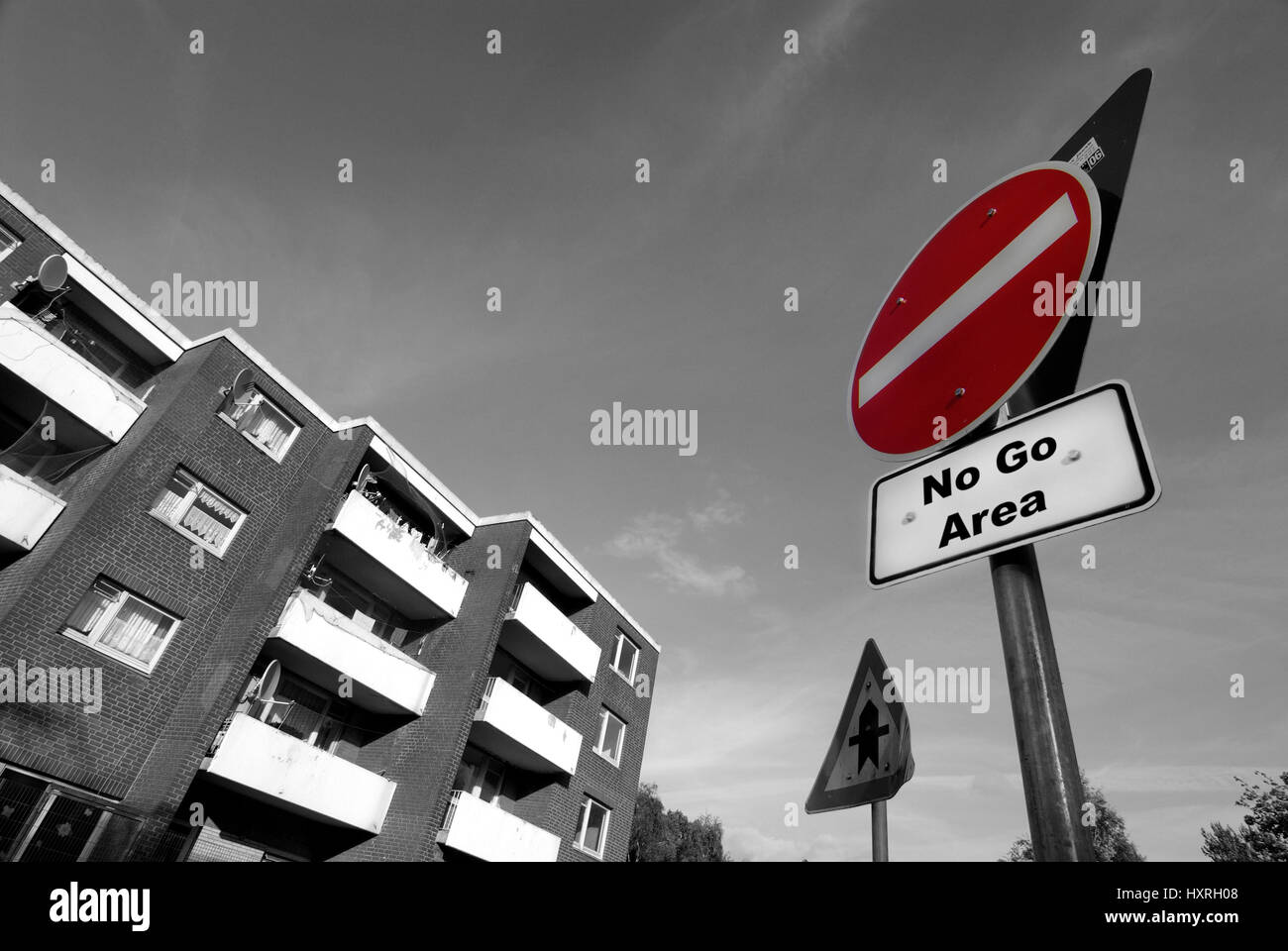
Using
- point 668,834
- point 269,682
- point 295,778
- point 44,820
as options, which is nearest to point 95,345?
point 269,682

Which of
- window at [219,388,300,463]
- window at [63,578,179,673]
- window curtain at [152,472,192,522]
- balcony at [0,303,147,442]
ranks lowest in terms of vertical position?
window at [63,578,179,673]

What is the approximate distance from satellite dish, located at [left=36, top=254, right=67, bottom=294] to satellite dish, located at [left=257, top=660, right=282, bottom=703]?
29.7 feet

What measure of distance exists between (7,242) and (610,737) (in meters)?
22.2

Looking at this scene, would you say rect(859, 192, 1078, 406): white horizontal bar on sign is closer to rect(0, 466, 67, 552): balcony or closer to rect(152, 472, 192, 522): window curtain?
rect(0, 466, 67, 552): balcony

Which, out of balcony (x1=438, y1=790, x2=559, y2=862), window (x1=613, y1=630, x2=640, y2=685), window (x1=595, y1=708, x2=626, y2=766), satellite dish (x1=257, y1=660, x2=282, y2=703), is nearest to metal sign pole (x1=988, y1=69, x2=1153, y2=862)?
satellite dish (x1=257, y1=660, x2=282, y2=703)

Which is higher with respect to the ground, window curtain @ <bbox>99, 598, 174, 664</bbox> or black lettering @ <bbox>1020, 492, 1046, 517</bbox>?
window curtain @ <bbox>99, 598, 174, 664</bbox>

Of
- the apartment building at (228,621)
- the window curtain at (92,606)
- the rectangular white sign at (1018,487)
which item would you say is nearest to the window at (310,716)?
the apartment building at (228,621)

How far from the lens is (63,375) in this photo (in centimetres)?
1405

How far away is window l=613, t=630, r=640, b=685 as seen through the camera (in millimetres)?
27188

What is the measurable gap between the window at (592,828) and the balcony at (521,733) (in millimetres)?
1989

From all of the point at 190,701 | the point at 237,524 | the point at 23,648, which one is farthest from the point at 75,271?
the point at 190,701

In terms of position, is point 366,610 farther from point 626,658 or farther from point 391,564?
point 626,658

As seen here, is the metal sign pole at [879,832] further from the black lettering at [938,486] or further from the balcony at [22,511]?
the balcony at [22,511]
